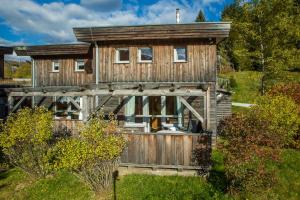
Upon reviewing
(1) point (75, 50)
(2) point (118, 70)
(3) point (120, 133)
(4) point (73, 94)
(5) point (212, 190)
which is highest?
(1) point (75, 50)

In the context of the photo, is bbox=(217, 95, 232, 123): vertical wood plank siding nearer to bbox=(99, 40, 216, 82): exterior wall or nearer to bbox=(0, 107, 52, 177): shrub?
bbox=(99, 40, 216, 82): exterior wall

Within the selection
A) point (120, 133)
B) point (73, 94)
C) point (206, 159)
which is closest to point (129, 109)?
point (73, 94)

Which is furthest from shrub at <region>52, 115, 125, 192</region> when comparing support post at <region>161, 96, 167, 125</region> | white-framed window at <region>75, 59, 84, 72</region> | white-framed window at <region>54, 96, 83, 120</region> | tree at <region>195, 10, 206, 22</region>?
tree at <region>195, 10, 206, 22</region>

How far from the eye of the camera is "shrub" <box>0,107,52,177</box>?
13234 millimetres

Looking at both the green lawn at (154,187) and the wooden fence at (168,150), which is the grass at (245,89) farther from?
the wooden fence at (168,150)

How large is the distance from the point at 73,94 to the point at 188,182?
7.36 m

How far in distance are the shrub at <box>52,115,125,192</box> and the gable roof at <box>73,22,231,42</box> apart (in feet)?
25.8

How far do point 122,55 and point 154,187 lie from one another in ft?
32.7

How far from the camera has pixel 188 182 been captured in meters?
12.3

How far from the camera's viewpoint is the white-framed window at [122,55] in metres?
19.4

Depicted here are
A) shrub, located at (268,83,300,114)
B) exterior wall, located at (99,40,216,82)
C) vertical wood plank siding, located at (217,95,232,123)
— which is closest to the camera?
shrub, located at (268,83,300,114)

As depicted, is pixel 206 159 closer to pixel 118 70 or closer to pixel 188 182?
pixel 188 182

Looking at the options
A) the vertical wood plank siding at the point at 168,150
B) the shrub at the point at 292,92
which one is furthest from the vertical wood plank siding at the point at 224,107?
the vertical wood plank siding at the point at 168,150

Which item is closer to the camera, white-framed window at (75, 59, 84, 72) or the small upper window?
the small upper window
